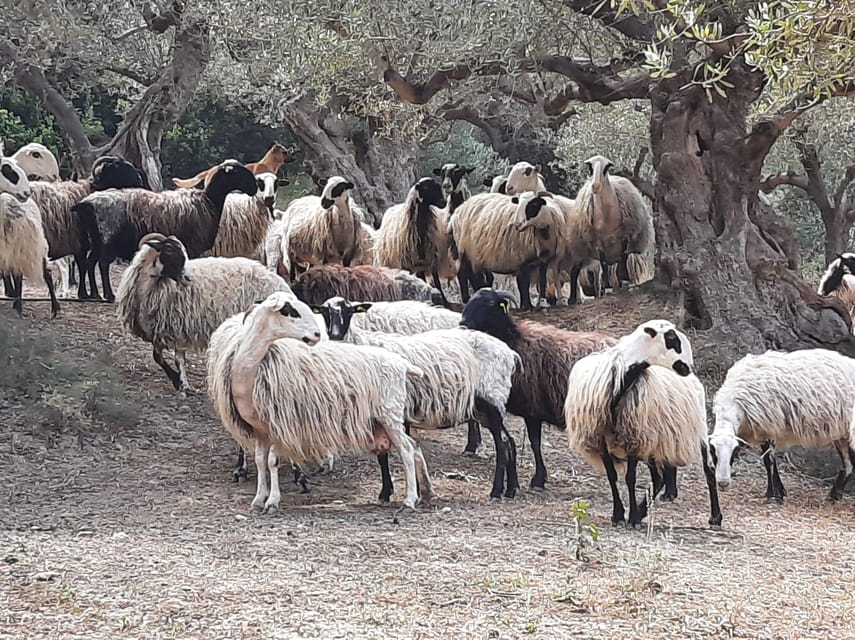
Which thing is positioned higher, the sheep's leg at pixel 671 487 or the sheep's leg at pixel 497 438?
the sheep's leg at pixel 497 438

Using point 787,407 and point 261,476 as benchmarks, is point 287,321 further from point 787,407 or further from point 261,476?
point 787,407

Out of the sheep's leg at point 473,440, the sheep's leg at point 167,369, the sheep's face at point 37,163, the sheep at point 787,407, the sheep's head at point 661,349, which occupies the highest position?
the sheep's face at point 37,163

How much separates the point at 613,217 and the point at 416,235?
2.34m

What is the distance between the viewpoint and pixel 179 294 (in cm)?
984

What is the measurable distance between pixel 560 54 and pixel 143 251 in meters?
4.61

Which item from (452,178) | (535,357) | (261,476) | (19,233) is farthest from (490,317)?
(452,178)

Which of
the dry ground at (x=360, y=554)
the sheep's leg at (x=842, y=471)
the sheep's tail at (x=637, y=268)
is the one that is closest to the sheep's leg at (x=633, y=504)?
the dry ground at (x=360, y=554)

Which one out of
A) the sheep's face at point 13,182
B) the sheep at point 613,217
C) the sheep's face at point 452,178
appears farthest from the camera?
the sheep's face at point 452,178

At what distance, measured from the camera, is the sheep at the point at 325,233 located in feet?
43.3

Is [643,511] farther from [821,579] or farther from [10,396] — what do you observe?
[10,396]

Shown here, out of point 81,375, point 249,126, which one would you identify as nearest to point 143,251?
point 81,375

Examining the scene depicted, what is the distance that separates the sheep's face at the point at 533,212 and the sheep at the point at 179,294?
3.96 meters

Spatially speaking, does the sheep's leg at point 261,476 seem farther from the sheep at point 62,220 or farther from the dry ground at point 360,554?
the sheep at point 62,220

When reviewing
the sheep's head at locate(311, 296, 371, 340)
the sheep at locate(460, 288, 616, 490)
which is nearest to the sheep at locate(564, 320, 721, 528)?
the sheep at locate(460, 288, 616, 490)
